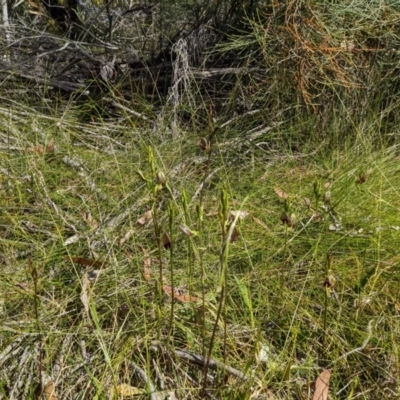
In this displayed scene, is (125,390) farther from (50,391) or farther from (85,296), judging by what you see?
(85,296)

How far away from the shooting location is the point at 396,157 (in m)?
2.07

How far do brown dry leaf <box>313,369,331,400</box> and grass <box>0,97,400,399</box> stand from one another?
0.02 m

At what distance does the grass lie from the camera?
106 cm

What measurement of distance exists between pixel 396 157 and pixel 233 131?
66 cm

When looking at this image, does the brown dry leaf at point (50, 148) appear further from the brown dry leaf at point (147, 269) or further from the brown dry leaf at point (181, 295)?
the brown dry leaf at point (181, 295)

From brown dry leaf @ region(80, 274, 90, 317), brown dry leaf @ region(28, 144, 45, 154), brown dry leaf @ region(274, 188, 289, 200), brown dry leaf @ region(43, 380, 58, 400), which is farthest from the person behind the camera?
brown dry leaf @ region(28, 144, 45, 154)

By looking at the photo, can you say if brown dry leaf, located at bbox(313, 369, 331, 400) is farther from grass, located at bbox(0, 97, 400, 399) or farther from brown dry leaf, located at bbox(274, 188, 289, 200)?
brown dry leaf, located at bbox(274, 188, 289, 200)

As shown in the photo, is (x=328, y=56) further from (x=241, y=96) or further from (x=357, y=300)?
(x=357, y=300)

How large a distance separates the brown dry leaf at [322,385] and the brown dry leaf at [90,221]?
745 millimetres

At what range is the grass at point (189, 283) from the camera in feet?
3.47

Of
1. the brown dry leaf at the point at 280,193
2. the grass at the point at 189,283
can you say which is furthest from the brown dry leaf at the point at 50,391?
the brown dry leaf at the point at 280,193

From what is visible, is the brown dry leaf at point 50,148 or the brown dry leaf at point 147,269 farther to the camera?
the brown dry leaf at point 50,148

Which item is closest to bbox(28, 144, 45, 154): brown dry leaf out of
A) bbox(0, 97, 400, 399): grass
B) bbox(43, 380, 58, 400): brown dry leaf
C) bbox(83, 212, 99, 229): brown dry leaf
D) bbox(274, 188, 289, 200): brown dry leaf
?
bbox(0, 97, 400, 399): grass

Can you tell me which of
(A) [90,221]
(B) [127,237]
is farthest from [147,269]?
(A) [90,221]
